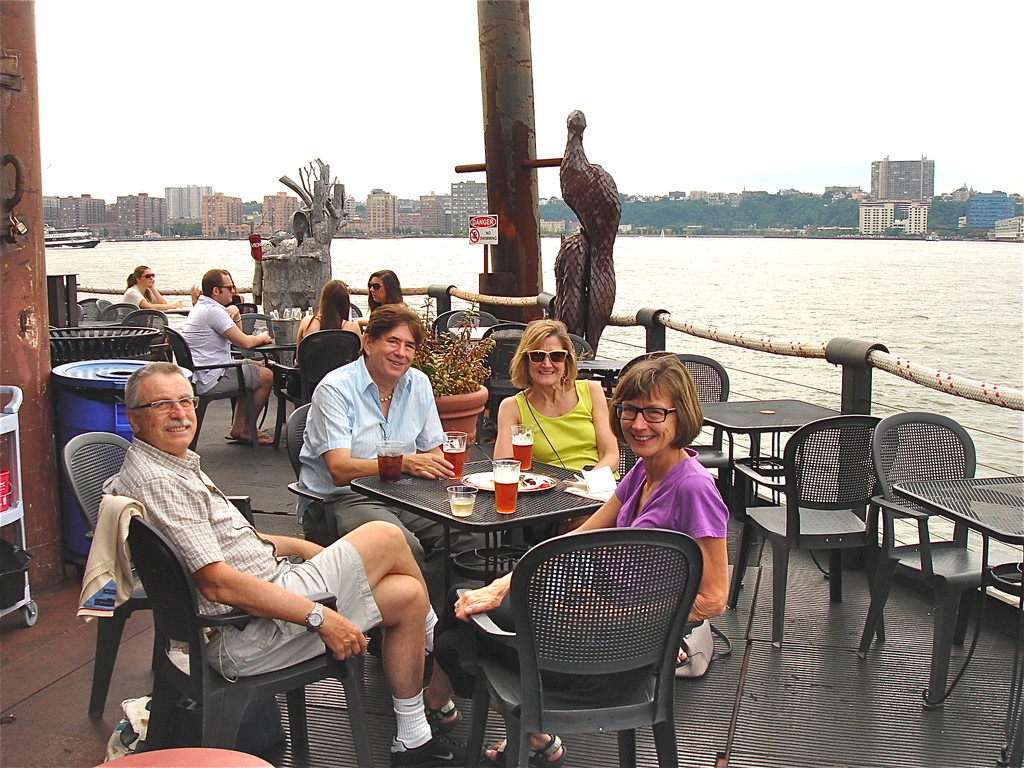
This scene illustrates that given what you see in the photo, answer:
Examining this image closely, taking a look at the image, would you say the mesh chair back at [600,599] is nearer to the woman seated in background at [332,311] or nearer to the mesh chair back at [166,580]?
the mesh chair back at [166,580]

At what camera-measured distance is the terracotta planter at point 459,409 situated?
532cm

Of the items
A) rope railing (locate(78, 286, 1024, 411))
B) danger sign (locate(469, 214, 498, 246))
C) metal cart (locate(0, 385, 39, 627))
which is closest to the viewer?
metal cart (locate(0, 385, 39, 627))

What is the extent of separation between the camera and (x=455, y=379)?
5484mm

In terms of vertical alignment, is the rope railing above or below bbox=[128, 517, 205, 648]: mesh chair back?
above

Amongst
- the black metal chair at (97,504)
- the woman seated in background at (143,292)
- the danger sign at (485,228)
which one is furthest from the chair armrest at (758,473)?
the woman seated in background at (143,292)

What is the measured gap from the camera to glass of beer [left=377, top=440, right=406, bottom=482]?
338cm

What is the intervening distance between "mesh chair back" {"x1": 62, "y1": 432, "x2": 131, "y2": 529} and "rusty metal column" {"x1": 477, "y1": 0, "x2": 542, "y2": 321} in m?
6.39

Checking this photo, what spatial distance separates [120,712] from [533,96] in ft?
23.4

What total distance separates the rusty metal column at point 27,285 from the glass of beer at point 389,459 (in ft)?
5.32

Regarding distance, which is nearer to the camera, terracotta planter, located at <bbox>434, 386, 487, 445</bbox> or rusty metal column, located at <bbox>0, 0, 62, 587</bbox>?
rusty metal column, located at <bbox>0, 0, 62, 587</bbox>

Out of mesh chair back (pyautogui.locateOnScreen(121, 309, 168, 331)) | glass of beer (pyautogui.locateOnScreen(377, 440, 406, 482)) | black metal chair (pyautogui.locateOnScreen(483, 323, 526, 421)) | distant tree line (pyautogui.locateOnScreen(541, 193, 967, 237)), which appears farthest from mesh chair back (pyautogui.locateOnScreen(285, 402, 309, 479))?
distant tree line (pyautogui.locateOnScreen(541, 193, 967, 237))

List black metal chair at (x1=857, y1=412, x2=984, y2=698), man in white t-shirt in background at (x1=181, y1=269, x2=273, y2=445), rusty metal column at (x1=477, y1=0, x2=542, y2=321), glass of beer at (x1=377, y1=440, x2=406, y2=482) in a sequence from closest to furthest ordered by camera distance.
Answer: black metal chair at (x1=857, y1=412, x2=984, y2=698) → glass of beer at (x1=377, y1=440, x2=406, y2=482) → man in white t-shirt in background at (x1=181, y1=269, x2=273, y2=445) → rusty metal column at (x1=477, y1=0, x2=542, y2=321)

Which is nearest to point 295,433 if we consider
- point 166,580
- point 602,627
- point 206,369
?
point 166,580

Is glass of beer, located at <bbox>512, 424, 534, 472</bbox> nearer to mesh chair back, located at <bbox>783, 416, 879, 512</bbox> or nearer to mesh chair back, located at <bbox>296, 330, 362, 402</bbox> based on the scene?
mesh chair back, located at <bbox>783, 416, 879, 512</bbox>
